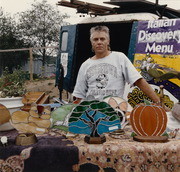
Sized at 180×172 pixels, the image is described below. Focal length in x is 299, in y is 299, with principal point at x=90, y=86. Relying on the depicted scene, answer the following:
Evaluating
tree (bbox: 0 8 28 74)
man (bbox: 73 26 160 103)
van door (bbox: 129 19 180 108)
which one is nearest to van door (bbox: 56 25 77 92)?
van door (bbox: 129 19 180 108)

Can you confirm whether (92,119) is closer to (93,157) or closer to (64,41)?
(93,157)

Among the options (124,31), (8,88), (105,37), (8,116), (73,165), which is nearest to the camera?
(73,165)

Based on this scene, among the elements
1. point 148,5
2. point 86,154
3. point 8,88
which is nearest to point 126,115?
point 86,154

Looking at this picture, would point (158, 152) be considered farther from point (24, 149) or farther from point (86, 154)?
point (24, 149)

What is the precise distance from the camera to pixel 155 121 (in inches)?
66.9

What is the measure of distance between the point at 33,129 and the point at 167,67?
3.73 m

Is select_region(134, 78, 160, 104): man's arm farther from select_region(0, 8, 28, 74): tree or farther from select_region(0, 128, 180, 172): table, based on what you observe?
select_region(0, 8, 28, 74): tree

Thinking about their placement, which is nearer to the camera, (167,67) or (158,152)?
(158,152)

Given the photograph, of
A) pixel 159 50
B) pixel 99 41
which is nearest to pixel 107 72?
pixel 99 41

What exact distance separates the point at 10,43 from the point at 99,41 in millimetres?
18836

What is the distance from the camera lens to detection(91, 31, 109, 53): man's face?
8.46 ft

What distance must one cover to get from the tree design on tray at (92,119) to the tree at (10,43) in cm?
1875

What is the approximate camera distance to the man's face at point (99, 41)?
2580 mm

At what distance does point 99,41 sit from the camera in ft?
8.54
